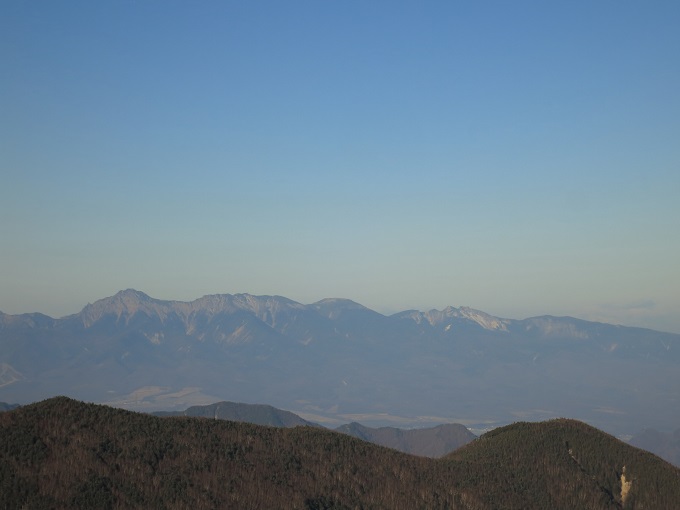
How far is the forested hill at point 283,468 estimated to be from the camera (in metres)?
109

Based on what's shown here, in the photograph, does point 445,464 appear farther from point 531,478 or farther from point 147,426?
point 147,426

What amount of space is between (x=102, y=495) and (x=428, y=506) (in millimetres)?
48387

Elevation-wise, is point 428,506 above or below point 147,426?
below

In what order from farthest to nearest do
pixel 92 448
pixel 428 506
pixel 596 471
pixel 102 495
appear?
pixel 596 471 → pixel 428 506 → pixel 92 448 → pixel 102 495

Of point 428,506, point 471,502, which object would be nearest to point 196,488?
point 428,506

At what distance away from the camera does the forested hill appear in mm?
109125

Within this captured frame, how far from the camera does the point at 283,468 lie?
421 feet

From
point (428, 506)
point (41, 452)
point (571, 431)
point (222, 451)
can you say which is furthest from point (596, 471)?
point (41, 452)

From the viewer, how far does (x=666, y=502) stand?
441ft

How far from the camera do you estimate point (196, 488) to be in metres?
115

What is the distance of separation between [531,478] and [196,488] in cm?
5805

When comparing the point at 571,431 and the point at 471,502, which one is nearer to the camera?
the point at 471,502

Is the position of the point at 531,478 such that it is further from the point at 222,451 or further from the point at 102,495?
the point at 102,495

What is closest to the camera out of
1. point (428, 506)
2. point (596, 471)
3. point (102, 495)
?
point (102, 495)
